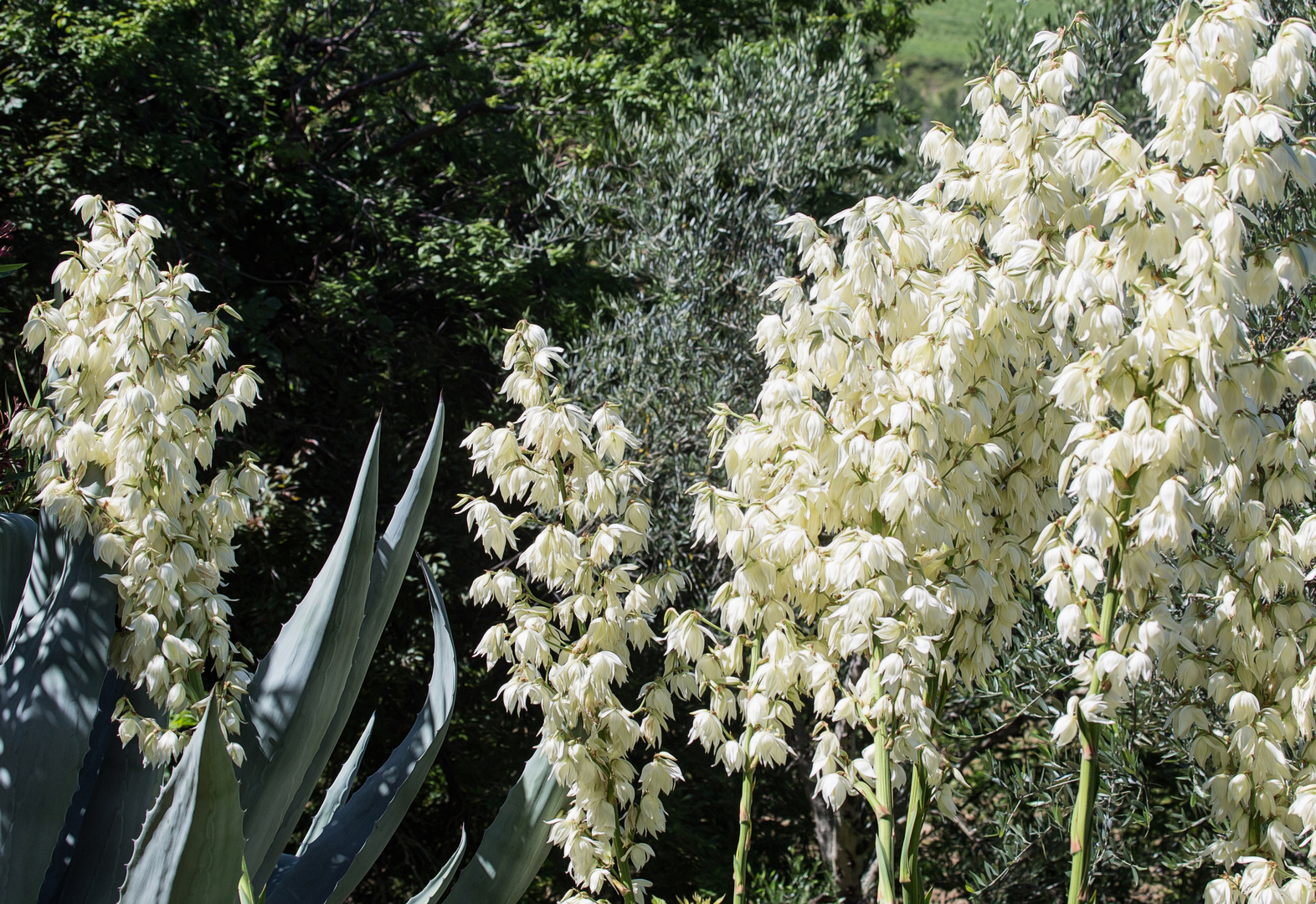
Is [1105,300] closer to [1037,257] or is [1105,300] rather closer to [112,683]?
[1037,257]

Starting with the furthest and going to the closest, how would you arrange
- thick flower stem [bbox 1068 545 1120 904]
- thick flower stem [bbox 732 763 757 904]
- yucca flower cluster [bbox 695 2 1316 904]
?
thick flower stem [bbox 732 763 757 904] → thick flower stem [bbox 1068 545 1120 904] → yucca flower cluster [bbox 695 2 1316 904]

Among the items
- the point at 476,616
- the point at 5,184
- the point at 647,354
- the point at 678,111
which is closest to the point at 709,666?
the point at 647,354

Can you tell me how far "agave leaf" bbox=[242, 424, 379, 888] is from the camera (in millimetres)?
2287

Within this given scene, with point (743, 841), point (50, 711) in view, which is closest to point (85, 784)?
point (50, 711)

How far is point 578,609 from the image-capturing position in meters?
1.91

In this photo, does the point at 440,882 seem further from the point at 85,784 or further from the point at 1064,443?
the point at 1064,443

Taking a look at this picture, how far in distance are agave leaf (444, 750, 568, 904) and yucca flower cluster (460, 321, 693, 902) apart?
335mm

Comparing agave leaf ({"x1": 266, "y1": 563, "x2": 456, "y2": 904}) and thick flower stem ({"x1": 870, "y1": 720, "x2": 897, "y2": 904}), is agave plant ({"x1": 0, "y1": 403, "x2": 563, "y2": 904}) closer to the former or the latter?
agave leaf ({"x1": 266, "y1": 563, "x2": 456, "y2": 904})

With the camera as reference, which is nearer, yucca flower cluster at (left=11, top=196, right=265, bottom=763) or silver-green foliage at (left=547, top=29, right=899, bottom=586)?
yucca flower cluster at (left=11, top=196, right=265, bottom=763)

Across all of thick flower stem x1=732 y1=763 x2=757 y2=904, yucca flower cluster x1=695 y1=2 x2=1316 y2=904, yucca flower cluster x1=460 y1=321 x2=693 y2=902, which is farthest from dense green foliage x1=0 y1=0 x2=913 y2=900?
yucca flower cluster x1=695 y1=2 x2=1316 y2=904

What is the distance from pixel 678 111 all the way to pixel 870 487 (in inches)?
192

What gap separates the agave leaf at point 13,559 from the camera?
2.41 m

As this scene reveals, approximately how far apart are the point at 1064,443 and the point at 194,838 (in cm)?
161

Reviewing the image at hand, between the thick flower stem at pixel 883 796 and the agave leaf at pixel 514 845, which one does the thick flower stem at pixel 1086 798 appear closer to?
the thick flower stem at pixel 883 796
